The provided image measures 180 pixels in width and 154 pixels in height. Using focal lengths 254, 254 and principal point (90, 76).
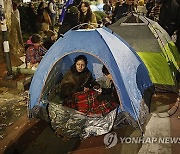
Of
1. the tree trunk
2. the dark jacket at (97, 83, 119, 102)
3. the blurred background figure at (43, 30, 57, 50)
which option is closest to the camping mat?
the dark jacket at (97, 83, 119, 102)

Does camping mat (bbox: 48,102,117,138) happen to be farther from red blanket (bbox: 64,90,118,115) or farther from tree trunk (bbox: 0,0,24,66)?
tree trunk (bbox: 0,0,24,66)

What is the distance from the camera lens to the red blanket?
15.5 ft

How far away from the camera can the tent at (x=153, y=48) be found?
234 inches

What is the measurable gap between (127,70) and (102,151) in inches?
59.6

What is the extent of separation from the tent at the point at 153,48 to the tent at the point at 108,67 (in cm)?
82

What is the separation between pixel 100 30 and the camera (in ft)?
15.7

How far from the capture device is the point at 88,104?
15.7ft

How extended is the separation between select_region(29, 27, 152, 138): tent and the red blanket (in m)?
0.30

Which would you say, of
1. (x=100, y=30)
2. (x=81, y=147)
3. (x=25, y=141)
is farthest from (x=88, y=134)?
(x=100, y=30)

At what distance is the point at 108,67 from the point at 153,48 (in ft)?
6.89

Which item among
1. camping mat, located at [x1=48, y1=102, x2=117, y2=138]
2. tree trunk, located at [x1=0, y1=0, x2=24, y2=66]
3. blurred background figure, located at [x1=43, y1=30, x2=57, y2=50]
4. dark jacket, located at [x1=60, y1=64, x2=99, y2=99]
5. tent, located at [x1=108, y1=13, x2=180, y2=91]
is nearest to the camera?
camping mat, located at [x1=48, y1=102, x2=117, y2=138]

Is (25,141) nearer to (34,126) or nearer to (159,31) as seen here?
(34,126)

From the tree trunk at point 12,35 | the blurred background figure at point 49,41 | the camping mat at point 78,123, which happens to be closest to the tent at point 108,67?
the camping mat at point 78,123
